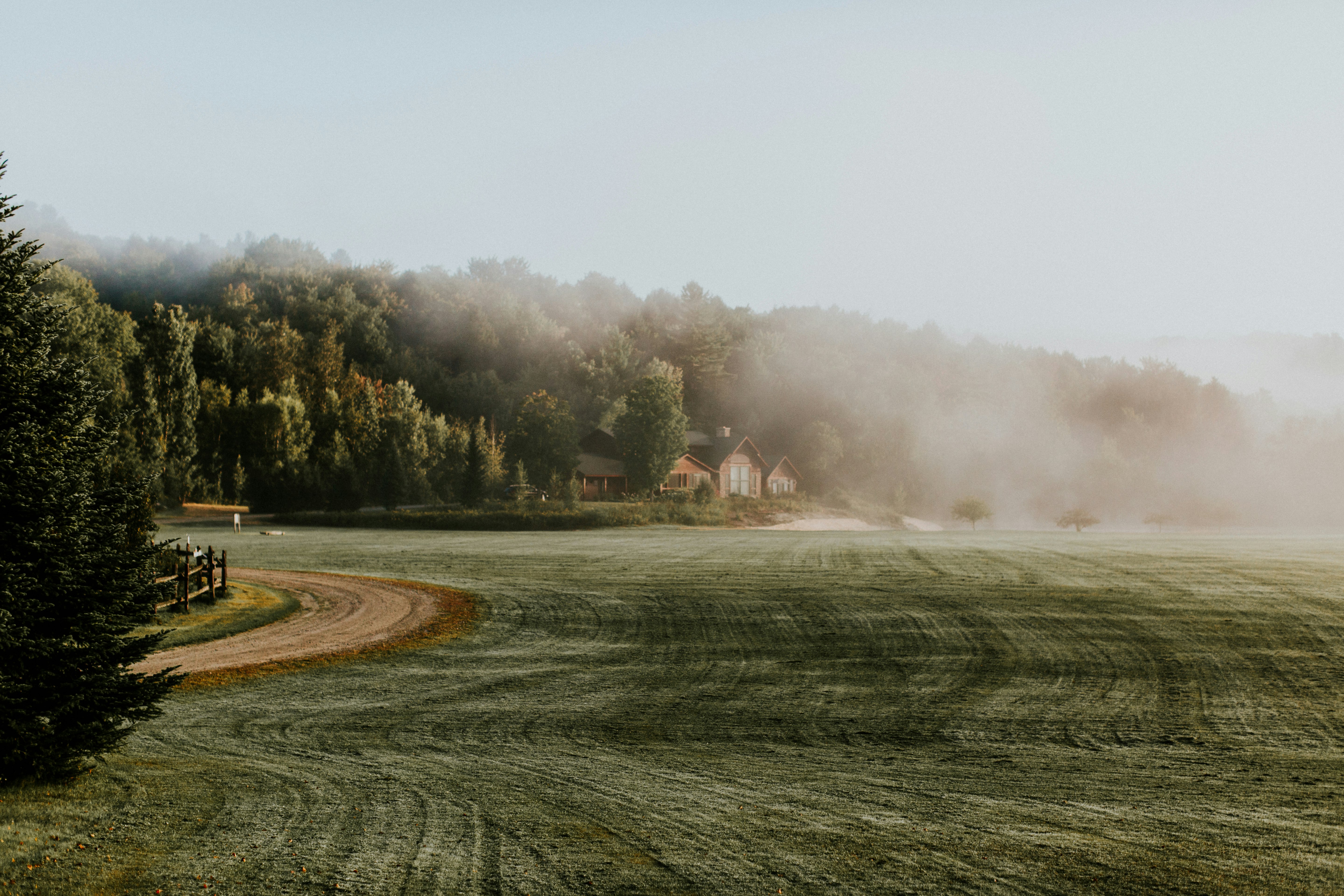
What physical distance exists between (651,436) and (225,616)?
47535 mm

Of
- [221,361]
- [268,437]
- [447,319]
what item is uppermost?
[447,319]

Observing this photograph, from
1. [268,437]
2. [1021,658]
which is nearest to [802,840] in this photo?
[1021,658]

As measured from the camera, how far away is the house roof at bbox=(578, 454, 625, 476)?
233 ft

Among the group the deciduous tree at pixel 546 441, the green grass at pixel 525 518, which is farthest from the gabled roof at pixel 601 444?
the green grass at pixel 525 518

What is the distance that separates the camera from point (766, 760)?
29.9 feet

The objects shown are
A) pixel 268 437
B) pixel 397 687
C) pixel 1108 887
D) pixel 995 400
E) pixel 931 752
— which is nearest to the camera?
pixel 1108 887

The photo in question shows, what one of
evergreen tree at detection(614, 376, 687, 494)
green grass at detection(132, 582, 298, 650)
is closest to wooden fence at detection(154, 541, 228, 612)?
green grass at detection(132, 582, 298, 650)

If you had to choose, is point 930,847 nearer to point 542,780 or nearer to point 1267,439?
point 542,780

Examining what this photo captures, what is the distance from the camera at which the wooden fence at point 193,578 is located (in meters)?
19.3

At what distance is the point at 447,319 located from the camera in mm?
94750

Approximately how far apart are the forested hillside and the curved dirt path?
35.8 meters

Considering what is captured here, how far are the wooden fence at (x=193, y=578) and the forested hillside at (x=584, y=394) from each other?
37654 mm

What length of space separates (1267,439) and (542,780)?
305ft

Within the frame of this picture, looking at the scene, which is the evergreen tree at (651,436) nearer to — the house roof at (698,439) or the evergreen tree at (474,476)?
the house roof at (698,439)
